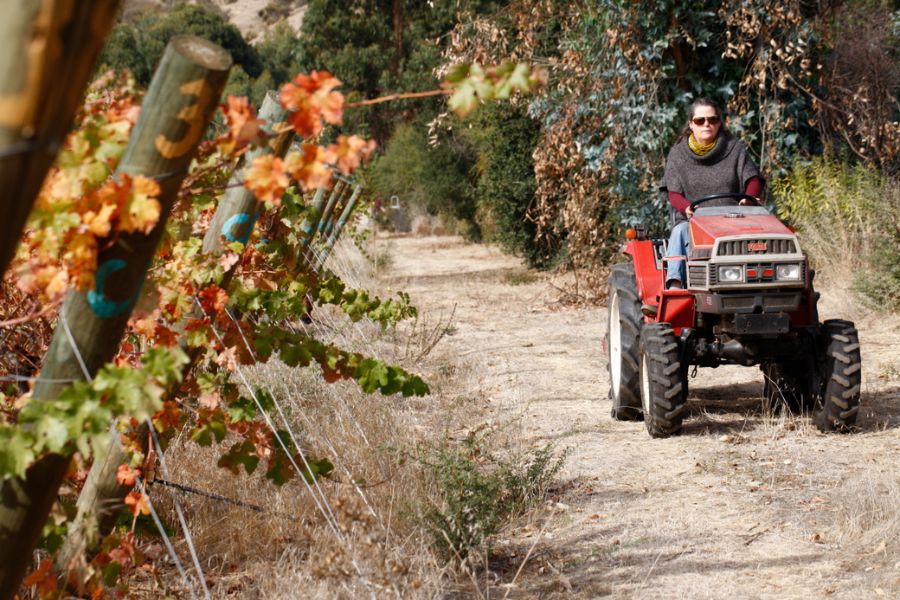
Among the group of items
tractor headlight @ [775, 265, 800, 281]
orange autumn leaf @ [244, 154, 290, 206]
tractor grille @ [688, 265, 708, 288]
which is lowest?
tractor grille @ [688, 265, 708, 288]

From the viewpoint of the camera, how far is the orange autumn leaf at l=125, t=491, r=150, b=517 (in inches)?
129

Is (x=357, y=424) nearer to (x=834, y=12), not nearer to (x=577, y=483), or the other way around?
(x=577, y=483)

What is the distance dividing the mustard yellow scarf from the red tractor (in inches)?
16.0

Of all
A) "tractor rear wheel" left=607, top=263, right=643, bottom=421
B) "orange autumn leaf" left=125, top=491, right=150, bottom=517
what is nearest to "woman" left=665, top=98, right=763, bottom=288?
"tractor rear wheel" left=607, top=263, right=643, bottom=421

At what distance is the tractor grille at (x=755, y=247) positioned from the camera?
19.8 ft

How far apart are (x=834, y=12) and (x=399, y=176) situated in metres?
18.7

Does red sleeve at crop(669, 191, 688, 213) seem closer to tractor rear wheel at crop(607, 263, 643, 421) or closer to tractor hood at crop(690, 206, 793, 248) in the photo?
tractor hood at crop(690, 206, 793, 248)

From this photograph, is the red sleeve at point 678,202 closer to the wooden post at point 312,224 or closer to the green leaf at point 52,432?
the wooden post at point 312,224

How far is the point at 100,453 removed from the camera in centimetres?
229

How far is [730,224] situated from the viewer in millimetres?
6246

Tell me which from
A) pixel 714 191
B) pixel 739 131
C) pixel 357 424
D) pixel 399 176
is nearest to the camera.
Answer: pixel 357 424

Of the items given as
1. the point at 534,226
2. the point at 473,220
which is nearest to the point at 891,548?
the point at 534,226

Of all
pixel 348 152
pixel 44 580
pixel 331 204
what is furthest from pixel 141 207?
pixel 331 204

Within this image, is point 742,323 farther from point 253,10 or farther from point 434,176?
point 253,10
